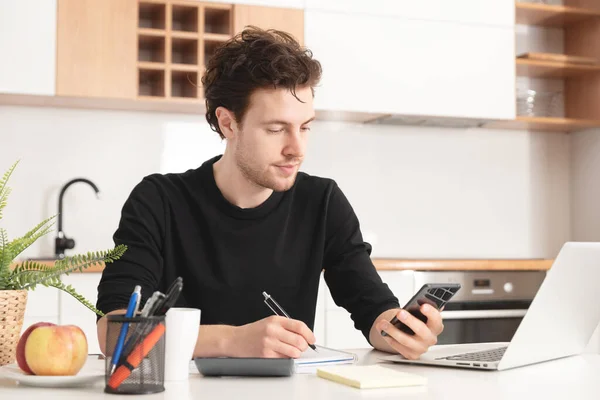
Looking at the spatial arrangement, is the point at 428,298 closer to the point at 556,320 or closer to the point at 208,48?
the point at 556,320

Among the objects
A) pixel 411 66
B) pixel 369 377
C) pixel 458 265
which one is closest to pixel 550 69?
pixel 411 66

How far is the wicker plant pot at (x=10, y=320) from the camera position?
1.39 meters

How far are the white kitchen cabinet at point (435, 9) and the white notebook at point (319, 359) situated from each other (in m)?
2.37

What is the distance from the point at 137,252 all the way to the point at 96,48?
1706 millimetres

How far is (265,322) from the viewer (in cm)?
141

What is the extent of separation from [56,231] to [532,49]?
2.55 meters

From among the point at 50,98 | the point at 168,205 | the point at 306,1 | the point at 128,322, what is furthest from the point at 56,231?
the point at 128,322

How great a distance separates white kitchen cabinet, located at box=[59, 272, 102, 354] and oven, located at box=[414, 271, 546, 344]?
1305 mm

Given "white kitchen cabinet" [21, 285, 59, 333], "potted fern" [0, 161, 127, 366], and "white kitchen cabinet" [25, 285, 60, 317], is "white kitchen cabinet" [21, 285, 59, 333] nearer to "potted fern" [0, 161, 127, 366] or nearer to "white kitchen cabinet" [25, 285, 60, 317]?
"white kitchen cabinet" [25, 285, 60, 317]

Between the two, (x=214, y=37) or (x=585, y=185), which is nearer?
(x=214, y=37)

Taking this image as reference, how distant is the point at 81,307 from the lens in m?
3.00

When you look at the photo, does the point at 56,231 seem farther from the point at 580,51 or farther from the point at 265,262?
the point at 580,51

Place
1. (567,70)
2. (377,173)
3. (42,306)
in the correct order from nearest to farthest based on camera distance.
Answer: (42,306), (377,173), (567,70)

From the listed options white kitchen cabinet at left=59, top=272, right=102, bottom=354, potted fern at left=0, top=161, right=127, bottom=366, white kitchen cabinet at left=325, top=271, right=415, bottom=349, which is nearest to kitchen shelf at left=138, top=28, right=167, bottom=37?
white kitchen cabinet at left=59, top=272, right=102, bottom=354
